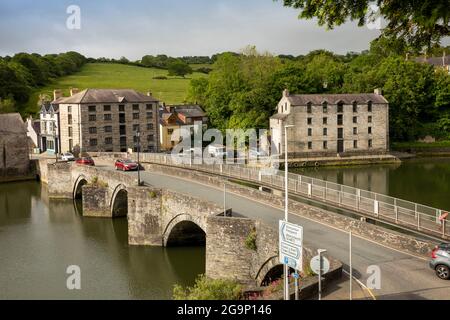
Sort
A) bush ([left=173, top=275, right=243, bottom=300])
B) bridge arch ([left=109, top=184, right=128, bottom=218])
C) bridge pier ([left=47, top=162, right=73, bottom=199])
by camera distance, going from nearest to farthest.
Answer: bush ([left=173, top=275, right=243, bottom=300]), bridge arch ([left=109, top=184, right=128, bottom=218]), bridge pier ([left=47, top=162, right=73, bottom=199])

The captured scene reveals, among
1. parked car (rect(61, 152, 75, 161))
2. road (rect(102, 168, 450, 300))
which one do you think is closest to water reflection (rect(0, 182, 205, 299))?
road (rect(102, 168, 450, 300))

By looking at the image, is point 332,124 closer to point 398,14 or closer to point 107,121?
point 107,121

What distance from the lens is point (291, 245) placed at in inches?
641

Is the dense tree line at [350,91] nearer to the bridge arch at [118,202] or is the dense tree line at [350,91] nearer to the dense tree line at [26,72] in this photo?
the bridge arch at [118,202]

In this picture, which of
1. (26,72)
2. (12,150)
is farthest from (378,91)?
(26,72)

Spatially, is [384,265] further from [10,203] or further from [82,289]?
[10,203]

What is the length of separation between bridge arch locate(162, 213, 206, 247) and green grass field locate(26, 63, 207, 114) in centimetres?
7626

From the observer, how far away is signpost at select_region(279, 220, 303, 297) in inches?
621

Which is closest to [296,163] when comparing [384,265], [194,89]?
[194,89]

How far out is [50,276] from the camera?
30359 millimetres

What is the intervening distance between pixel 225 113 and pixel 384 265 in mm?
63540

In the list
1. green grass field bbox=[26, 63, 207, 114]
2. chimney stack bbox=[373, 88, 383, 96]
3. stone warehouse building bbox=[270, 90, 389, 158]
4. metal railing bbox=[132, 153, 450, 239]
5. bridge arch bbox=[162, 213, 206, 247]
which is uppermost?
green grass field bbox=[26, 63, 207, 114]

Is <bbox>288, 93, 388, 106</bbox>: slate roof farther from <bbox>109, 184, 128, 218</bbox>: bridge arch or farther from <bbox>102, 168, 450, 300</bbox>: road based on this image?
<bbox>102, 168, 450, 300</bbox>: road

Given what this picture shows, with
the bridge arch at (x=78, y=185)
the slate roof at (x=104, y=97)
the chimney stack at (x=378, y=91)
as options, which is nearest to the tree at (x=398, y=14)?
the bridge arch at (x=78, y=185)
